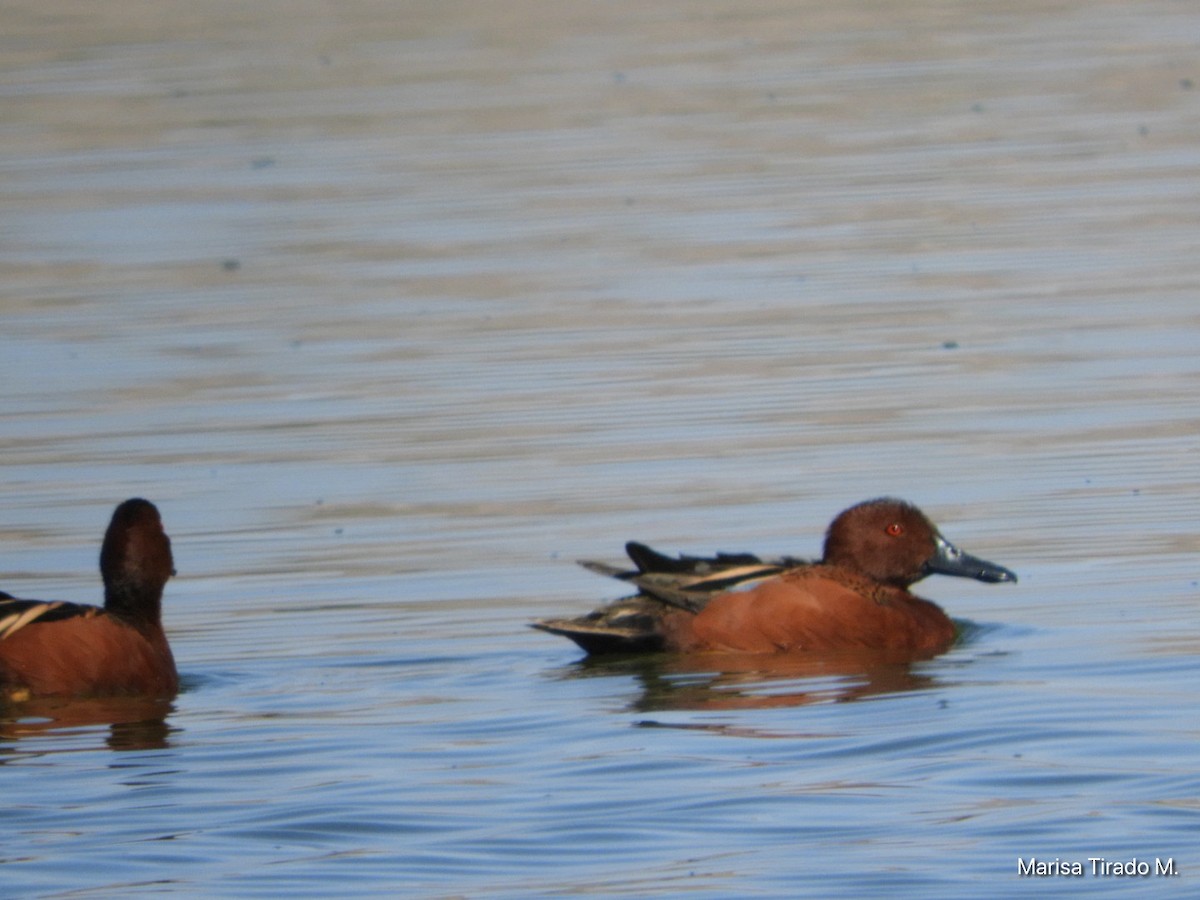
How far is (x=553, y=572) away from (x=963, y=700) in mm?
2848

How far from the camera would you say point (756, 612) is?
34.2 feet

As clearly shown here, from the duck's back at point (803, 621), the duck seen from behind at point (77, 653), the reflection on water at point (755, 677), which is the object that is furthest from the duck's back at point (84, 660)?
the duck's back at point (803, 621)

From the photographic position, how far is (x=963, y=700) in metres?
8.98

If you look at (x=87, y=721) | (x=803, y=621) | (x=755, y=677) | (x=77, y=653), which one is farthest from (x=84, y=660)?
(x=803, y=621)

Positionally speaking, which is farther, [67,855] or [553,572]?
[553,572]

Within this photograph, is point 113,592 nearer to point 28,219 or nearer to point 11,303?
point 11,303

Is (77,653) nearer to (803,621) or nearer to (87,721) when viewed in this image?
(87,721)

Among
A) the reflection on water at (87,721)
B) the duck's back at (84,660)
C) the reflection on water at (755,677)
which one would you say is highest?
the duck's back at (84,660)

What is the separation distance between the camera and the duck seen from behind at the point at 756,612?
10.4 metres

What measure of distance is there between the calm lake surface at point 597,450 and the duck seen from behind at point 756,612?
143 millimetres

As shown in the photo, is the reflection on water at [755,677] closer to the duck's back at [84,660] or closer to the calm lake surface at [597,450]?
the calm lake surface at [597,450]

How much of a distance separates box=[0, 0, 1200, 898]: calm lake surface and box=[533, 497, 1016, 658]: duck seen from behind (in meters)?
0.14

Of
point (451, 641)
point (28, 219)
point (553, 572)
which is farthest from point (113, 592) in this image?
point (28, 219)

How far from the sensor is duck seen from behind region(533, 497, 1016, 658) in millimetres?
10383
